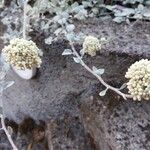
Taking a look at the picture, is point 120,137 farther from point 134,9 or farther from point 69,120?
point 134,9

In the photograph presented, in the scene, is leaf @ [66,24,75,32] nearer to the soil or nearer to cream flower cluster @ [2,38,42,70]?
the soil

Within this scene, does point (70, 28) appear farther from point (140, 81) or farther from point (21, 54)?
point (140, 81)

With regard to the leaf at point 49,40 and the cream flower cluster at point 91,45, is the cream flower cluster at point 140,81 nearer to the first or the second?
the cream flower cluster at point 91,45

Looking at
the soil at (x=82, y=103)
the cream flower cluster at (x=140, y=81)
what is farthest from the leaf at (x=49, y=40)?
the cream flower cluster at (x=140, y=81)

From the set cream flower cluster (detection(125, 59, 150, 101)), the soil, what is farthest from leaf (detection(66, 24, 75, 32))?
cream flower cluster (detection(125, 59, 150, 101))

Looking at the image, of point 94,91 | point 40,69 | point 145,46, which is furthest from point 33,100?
point 145,46

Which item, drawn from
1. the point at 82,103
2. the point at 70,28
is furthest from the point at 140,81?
the point at 70,28
